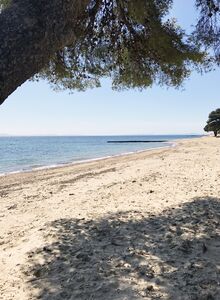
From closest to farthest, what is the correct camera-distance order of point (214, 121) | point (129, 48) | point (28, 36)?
Result: point (28, 36) → point (129, 48) → point (214, 121)

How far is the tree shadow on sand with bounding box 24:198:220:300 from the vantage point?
4684 mm

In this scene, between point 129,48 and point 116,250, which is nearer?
point 116,250

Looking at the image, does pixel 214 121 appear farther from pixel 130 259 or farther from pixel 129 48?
pixel 130 259

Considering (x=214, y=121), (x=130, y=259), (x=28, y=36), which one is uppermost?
(x=28, y=36)

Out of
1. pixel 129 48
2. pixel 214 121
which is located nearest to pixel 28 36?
pixel 129 48

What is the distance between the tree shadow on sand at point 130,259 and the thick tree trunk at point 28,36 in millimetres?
2410

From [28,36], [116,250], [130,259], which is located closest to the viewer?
[28,36]

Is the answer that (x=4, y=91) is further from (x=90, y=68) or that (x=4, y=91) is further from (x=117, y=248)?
(x=90, y=68)

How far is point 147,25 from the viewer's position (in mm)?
9391

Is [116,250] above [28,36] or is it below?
below

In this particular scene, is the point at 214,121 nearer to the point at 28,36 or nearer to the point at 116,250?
the point at 116,250

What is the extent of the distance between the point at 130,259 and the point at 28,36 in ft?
10.4

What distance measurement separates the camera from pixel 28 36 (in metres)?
4.21

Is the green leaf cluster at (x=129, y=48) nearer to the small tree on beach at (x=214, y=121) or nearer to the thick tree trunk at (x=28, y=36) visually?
the thick tree trunk at (x=28, y=36)
